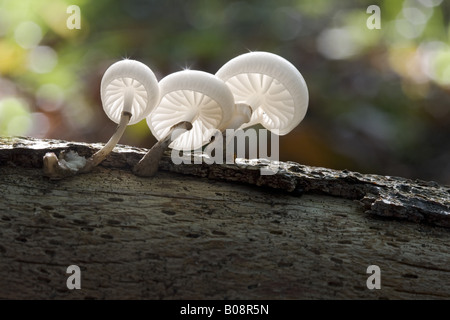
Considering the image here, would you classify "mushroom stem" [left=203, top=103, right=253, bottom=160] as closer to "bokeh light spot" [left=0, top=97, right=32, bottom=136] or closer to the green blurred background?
the green blurred background

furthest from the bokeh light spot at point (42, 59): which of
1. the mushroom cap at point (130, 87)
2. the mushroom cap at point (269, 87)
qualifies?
the mushroom cap at point (269, 87)

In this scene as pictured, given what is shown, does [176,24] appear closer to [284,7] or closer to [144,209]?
[284,7]

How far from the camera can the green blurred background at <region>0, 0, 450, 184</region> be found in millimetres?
3283

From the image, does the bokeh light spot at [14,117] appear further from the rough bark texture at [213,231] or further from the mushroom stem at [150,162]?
the mushroom stem at [150,162]

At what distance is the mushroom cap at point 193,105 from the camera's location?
1.61 meters

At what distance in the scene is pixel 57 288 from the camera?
3.82ft

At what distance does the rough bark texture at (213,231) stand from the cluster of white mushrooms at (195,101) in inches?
2.1

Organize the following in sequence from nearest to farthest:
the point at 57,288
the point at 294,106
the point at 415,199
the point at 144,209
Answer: the point at 57,288 → the point at 144,209 → the point at 415,199 → the point at 294,106

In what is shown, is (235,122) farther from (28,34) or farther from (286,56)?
(28,34)

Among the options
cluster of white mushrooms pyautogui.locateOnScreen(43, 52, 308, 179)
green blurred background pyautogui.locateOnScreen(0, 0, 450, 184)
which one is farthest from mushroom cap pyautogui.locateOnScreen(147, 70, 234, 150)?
green blurred background pyautogui.locateOnScreen(0, 0, 450, 184)

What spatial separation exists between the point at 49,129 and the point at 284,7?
218 centimetres

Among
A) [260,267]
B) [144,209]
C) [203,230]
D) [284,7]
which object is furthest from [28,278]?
[284,7]

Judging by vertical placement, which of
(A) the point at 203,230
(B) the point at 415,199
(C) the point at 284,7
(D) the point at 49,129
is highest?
(C) the point at 284,7

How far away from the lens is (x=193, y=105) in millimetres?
1792
